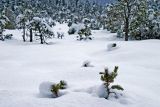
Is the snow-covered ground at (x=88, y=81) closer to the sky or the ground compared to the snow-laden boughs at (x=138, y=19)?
closer to the ground

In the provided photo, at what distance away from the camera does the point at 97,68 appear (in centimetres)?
1639

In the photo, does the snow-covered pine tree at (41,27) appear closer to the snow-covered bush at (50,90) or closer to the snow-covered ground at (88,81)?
the snow-covered ground at (88,81)

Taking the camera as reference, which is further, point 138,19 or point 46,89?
point 138,19

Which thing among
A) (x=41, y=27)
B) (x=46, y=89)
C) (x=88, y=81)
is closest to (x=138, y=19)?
(x=41, y=27)

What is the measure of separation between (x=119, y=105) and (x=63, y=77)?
5.41m

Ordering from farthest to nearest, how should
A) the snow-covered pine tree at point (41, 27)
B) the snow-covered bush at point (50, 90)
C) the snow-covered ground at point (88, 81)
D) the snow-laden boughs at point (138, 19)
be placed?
1. the snow-covered pine tree at point (41, 27)
2. the snow-laden boughs at point (138, 19)
3. the snow-covered bush at point (50, 90)
4. the snow-covered ground at point (88, 81)

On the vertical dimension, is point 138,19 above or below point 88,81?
above

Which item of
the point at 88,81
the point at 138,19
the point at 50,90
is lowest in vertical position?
the point at 88,81

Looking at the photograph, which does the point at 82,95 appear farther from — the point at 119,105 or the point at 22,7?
the point at 22,7

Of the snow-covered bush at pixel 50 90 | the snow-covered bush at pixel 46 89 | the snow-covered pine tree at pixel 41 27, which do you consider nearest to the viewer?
the snow-covered bush at pixel 50 90

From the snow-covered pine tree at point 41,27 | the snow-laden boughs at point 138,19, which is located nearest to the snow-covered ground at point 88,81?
the snow-laden boughs at point 138,19

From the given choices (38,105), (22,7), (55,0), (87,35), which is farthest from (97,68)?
(55,0)

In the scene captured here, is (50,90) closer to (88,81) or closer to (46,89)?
(46,89)

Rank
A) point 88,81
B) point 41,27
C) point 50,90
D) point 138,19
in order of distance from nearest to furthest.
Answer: point 50,90
point 88,81
point 138,19
point 41,27
